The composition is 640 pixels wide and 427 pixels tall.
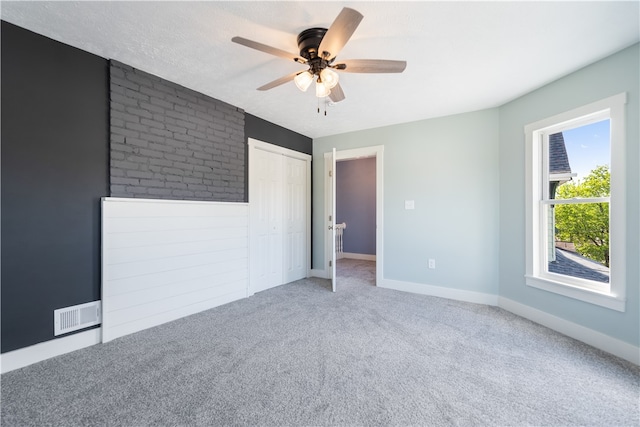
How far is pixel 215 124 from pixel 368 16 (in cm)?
214

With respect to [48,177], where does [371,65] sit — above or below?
above

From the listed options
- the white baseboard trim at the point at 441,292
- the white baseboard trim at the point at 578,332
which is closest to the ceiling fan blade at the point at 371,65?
the white baseboard trim at the point at 578,332

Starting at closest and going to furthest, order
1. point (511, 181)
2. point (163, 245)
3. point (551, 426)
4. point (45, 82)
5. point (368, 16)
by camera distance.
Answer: point (551, 426) < point (368, 16) < point (45, 82) < point (163, 245) < point (511, 181)

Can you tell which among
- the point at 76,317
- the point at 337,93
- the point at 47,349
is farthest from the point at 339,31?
the point at 47,349

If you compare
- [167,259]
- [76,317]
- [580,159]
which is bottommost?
[76,317]

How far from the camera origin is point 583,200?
2422 mm

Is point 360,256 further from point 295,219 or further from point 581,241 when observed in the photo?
point 581,241

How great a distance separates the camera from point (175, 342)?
2.30m

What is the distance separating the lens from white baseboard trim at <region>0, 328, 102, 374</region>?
1886mm

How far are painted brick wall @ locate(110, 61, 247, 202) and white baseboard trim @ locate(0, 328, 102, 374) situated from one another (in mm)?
1220

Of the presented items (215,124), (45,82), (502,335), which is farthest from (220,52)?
(502,335)

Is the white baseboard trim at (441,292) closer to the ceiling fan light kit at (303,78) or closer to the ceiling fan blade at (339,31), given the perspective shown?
the ceiling fan light kit at (303,78)

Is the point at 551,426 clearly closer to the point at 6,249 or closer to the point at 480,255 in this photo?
the point at 480,255

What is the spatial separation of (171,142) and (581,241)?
4129mm
